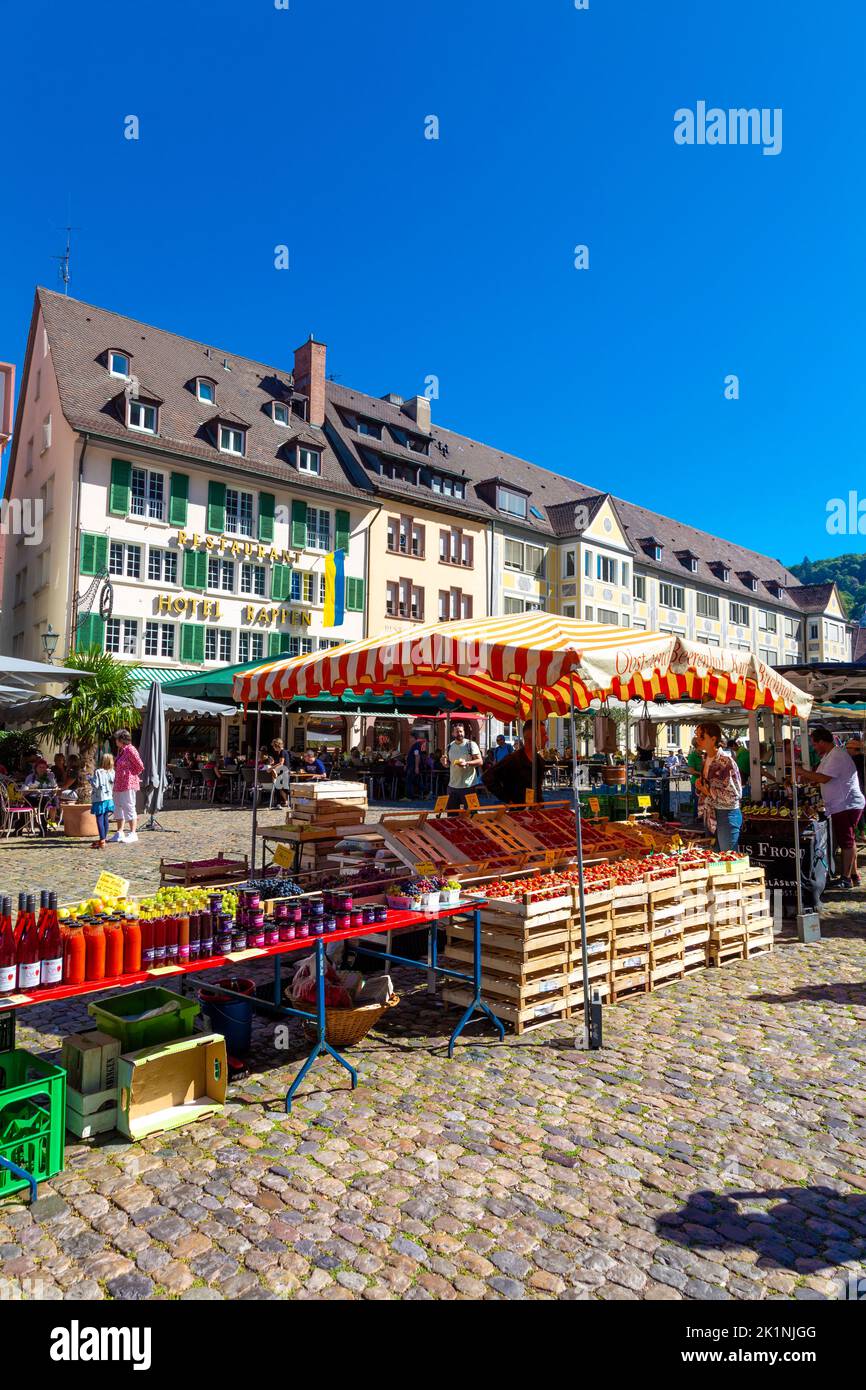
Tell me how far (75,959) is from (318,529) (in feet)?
102

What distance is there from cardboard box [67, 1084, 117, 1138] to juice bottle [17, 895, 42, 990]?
2.79ft

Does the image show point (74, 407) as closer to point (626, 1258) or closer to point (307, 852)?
point (307, 852)

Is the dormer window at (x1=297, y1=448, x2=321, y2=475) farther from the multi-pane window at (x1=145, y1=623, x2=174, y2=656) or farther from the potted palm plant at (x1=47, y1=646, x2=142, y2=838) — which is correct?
the potted palm plant at (x1=47, y1=646, x2=142, y2=838)

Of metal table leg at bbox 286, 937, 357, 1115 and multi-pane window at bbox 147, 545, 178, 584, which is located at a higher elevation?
multi-pane window at bbox 147, 545, 178, 584

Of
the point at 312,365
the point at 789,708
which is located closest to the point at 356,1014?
the point at 789,708

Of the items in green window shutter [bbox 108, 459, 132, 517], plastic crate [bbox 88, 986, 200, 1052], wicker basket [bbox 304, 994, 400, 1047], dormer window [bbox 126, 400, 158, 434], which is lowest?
wicker basket [bbox 304, 994, 400, 1047]

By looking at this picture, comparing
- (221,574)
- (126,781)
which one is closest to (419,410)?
(221,574)

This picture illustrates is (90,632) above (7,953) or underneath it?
above

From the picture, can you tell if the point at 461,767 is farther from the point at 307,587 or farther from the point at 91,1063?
the point at 307,587

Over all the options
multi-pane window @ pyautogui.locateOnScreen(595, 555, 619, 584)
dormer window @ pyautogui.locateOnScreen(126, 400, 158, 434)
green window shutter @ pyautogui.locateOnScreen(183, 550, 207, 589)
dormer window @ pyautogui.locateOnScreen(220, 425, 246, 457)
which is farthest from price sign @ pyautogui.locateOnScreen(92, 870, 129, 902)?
multi-pane window @ pyautogui.locateOnScreen(595, 555, 619, 584)

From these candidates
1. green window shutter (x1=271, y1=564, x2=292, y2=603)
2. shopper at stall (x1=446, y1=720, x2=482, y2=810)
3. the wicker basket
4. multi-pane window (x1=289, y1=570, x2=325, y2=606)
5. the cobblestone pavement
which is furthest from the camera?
multi-pane window (x1=289, y1=570, x2=325, y2=606)

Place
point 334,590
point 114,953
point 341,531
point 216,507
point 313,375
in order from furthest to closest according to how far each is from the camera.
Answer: point 313,375, point 341,531, point 334,590, point 216,507, point 114,953

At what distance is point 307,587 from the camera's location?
33500 millimetres

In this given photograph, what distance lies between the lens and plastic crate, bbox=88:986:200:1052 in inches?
190
